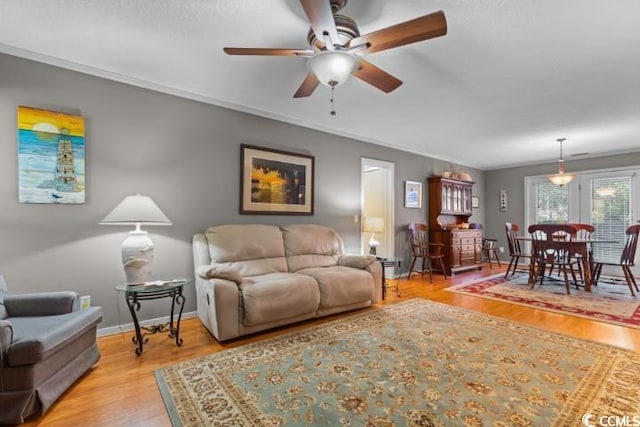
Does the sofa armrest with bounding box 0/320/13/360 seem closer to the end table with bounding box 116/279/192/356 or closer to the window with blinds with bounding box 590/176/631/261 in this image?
the end table with bounding box 116/279/192/356

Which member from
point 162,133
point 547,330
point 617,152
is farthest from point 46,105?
point 617,152

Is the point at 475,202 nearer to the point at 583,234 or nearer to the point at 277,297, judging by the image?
the point at 583,234

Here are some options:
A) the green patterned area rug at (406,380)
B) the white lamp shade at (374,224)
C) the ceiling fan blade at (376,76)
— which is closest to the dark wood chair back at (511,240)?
the white lamp shade at (374,224)

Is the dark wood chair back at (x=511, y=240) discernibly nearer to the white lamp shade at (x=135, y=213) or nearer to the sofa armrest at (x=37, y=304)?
the white lamp shade at (x=135, y=213)

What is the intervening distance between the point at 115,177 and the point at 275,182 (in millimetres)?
1713

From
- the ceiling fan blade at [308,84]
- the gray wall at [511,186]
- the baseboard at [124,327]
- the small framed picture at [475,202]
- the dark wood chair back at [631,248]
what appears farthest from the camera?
the small framed picture at [475,202]

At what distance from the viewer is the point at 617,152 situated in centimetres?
577

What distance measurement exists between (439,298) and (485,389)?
223cm

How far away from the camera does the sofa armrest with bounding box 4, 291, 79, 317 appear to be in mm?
1972

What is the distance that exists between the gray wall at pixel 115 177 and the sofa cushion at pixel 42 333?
746mm

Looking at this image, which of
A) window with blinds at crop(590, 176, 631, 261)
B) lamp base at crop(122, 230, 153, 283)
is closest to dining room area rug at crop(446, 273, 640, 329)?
window with blinds at crop(590, 176, 631, 261)

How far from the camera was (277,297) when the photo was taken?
104 inches

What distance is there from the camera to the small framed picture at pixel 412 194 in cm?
562

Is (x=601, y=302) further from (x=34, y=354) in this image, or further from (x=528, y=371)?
(x=34, y=354)
